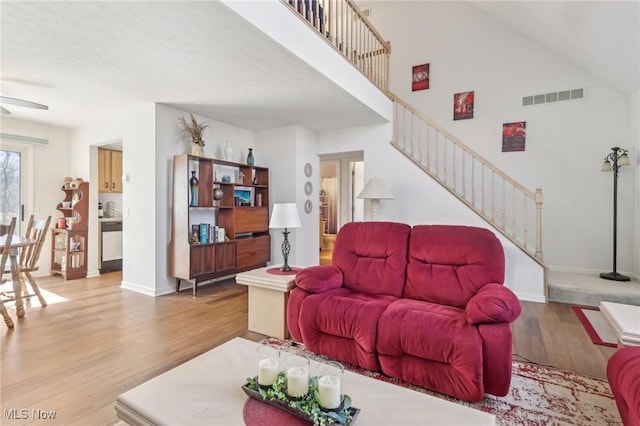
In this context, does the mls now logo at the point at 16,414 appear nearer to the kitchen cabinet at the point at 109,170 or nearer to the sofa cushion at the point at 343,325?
the sofa cushion at the point at 343,325

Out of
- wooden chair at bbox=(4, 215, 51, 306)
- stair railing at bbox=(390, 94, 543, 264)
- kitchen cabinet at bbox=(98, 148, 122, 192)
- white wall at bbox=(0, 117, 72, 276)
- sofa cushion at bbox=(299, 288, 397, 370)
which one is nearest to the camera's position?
sofa cushion at bbox=(299, 288, 397, 370)

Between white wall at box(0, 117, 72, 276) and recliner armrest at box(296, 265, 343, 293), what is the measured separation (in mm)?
5137

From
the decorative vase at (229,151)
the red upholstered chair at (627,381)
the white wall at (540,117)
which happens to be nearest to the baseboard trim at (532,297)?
the white wall at (540,117)

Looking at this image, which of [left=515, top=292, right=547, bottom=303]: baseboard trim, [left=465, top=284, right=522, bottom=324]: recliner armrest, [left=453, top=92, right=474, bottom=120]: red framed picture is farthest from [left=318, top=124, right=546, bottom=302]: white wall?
[left=465, top=284, right=522, bottom=324]: recliner armrest

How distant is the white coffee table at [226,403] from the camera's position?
108cm

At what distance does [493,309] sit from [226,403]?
149cm

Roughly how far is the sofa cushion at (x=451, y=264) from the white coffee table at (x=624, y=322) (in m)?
0.60

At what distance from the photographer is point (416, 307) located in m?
2.13

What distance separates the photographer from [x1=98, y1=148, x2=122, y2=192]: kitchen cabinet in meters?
5.57

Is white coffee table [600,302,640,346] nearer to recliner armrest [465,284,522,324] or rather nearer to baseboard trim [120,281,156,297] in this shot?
recliner armrest [465,284,522,324]

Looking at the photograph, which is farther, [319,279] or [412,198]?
[412,198]

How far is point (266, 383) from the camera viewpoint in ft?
3.98

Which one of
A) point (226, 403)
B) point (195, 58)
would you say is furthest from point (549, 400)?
point (195, 58)

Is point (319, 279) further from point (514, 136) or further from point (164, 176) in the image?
point (514, 136)
